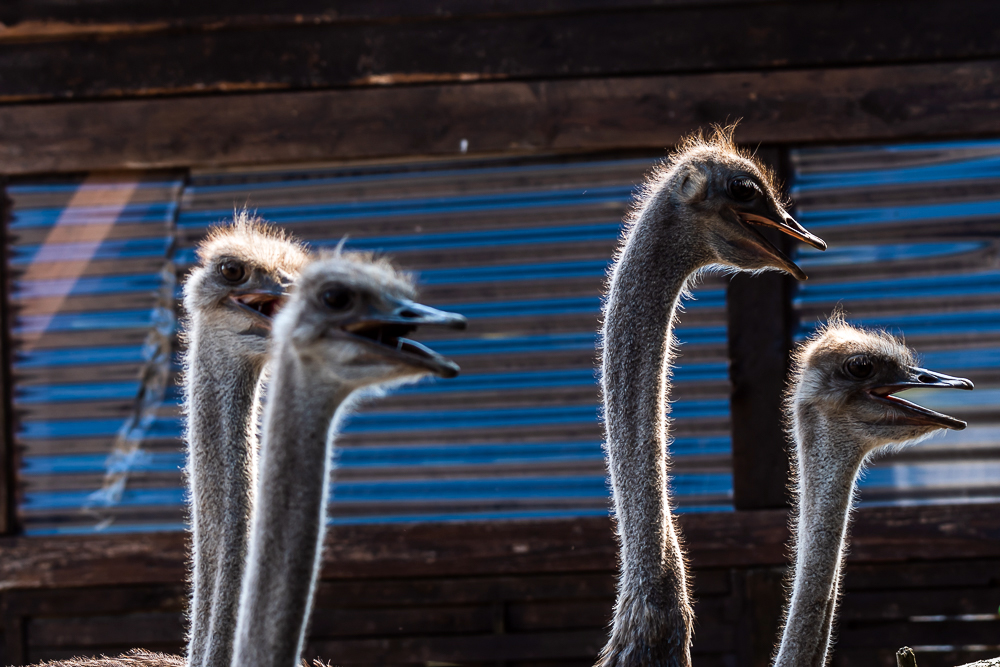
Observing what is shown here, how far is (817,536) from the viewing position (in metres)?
2.68

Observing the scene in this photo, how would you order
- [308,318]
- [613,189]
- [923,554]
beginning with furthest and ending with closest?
[613,189] → [923,554] → [308,318]

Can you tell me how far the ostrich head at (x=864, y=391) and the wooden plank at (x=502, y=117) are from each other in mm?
1946

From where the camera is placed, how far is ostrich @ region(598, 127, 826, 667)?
2.39 metres

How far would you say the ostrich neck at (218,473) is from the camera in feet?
7.68

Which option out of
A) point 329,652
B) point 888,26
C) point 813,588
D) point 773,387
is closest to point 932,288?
point 773,387

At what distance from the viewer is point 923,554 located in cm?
452

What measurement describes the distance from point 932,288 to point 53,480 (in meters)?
4.87

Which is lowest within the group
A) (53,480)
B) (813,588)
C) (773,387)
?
(813,588)

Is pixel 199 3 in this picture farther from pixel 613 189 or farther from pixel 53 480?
pixel 53 480

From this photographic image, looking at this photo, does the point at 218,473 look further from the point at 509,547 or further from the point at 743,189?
the point at 509,547

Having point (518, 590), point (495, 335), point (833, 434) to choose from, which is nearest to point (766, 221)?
point (833, 434)

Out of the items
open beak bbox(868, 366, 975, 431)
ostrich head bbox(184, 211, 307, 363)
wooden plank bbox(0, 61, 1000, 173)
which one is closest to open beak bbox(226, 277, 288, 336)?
ostrich head bbox(184, 211, 307, 363)

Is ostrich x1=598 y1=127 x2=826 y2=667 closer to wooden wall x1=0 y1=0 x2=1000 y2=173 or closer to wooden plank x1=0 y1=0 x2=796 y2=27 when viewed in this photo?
wooden wall x1=0 y1=0 x2=1000 y2=173

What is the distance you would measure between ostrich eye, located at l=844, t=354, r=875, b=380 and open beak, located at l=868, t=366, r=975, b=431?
5cm
